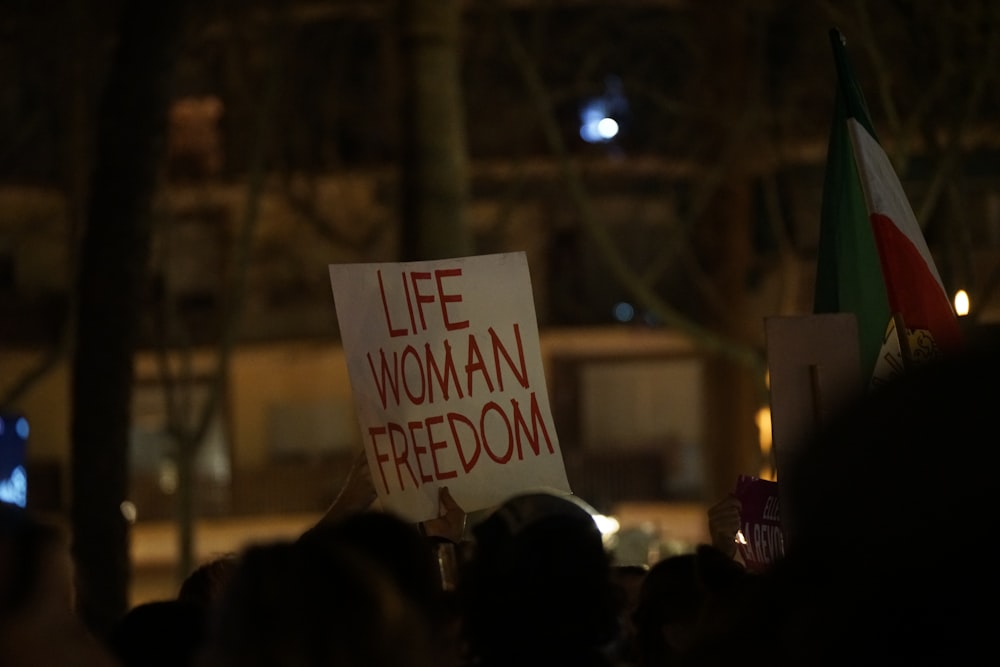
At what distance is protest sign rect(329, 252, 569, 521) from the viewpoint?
4516 millimetres

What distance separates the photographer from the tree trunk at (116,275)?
9031 mm

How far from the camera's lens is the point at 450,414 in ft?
15.2

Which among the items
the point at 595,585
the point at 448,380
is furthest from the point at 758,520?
the point at 595,585

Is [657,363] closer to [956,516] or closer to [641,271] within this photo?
[641,271]

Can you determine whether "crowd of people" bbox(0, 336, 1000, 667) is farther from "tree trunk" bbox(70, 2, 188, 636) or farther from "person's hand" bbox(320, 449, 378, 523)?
"tree trunk" bbox(70, 2, 188, 636)

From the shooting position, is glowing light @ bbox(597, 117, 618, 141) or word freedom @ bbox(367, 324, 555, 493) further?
glowing light @ bbox(597, 117, 618, 141)

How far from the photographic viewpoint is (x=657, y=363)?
99.8 feet

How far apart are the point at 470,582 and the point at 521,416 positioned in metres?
2.00

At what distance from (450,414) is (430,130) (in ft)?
18.3

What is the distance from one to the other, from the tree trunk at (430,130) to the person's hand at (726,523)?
528cm

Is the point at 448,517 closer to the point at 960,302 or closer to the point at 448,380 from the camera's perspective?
the point at 448,380

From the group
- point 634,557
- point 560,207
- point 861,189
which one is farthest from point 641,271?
point 861,189

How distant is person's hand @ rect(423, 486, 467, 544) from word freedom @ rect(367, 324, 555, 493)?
6 centimetres

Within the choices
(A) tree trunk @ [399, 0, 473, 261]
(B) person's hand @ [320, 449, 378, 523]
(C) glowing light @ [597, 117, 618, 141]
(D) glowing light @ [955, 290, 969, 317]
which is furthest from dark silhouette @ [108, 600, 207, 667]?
(C) glowing light @ [597, 117, 618, 141]
